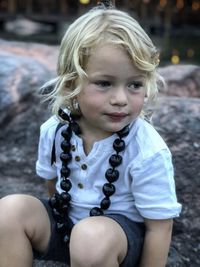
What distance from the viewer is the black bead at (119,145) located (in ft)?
5.96

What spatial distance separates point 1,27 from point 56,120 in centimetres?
1169

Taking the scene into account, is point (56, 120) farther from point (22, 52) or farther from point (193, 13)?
point (193, 13)

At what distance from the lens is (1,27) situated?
13.3 m

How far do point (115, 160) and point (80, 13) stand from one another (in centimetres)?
1144

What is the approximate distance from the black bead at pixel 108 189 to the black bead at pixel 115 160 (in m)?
0.07

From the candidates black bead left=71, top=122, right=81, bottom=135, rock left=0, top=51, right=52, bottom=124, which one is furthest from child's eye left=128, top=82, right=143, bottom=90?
rock left=0, top=51, right=52, bottom=124

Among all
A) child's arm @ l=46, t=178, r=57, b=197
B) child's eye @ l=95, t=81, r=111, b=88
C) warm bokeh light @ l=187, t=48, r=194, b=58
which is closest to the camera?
child's eye @ l=95, t=81, r=111, b=88

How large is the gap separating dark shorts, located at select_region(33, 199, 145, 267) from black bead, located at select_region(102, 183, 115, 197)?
71 mm

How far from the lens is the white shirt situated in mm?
1748

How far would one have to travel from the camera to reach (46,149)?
80.4 inches

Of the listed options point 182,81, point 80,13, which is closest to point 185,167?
point 182,81

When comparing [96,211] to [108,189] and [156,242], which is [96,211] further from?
[156,242]

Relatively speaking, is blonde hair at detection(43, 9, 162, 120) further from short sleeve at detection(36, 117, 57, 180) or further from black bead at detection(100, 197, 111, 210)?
black bead at detection(100, 197, 111, 210)

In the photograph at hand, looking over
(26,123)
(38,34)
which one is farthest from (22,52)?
(38,34)
